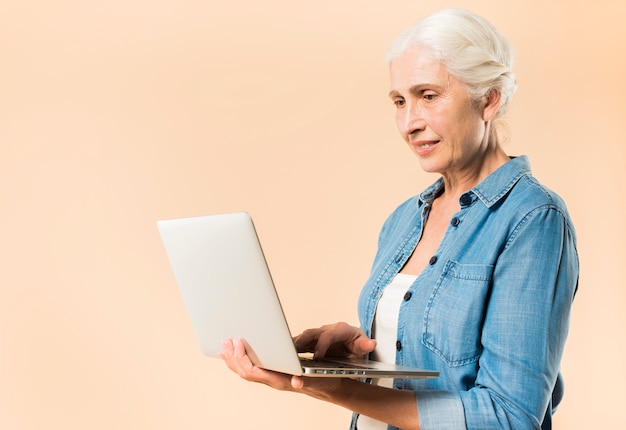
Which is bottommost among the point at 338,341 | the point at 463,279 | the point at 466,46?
the point at 338,341

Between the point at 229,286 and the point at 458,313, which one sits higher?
the point at 229,286

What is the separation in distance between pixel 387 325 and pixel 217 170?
5.79 ft

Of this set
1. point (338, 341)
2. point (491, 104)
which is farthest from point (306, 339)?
point (491, 104)

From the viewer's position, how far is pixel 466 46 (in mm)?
1395

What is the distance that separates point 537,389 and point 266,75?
2.20 m

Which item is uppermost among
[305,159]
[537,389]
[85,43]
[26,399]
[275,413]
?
[85,43]

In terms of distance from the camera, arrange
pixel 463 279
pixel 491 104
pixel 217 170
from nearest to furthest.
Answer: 1. pixel 463 279
2. pixel 491 104
3. pixel 217 170

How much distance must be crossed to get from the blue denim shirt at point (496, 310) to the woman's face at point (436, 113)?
76mm

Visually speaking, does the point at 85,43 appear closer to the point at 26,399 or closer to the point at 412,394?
the point at 26,399

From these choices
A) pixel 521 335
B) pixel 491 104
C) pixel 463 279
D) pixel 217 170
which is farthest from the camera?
pixel 217 170

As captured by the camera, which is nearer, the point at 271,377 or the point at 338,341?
the point at 271,377

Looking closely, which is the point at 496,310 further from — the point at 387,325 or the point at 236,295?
the point at 236,295

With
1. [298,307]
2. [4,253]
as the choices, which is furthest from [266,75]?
[4,253]

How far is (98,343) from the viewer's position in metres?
3.05
